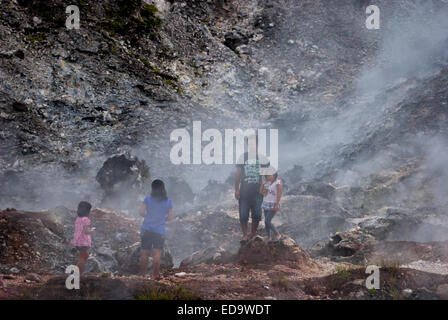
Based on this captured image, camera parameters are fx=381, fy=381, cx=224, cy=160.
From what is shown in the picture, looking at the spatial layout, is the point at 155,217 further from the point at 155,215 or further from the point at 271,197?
the point at 271,197

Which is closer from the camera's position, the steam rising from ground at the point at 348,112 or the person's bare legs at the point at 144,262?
the person's bare legs at the point at 144,262

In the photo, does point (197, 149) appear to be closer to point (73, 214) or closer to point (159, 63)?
point (159, 63)

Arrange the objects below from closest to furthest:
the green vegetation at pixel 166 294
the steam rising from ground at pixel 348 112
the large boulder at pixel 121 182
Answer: the green vegetation at pixel 166 294 → the large boulder at pixel 121 182 → the steam rising from ground at pixel 348 112

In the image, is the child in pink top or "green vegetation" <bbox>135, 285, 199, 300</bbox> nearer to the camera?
"green vegetation" <bbox>135, 285, 199, 300</bbox>

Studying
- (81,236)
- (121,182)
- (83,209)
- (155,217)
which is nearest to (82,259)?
(81,236)

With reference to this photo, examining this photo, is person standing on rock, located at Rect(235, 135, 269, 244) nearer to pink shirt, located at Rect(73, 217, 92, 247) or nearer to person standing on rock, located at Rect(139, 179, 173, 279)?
person standing on rock, located at Rect(139, 179, 173, 279)

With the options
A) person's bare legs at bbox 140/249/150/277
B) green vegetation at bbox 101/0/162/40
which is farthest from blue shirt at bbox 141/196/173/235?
green vegetation at bbox 101/0/162/40

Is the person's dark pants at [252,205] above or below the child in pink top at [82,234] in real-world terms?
above

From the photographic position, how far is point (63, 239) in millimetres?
6414

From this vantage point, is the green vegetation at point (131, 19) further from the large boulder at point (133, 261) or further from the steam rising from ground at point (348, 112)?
the large boulder at point (133, 261)

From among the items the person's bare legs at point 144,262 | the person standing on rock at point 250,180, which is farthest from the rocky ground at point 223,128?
the person standing on rock at point 250,180

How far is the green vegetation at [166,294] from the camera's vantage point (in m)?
3.55

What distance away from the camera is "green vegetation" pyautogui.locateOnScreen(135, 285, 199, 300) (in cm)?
355

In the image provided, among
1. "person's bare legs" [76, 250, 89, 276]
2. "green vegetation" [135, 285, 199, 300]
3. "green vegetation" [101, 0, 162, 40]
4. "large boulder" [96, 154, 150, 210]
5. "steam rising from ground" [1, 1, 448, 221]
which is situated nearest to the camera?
"green vegetation" [135, 285, 199, 300]
